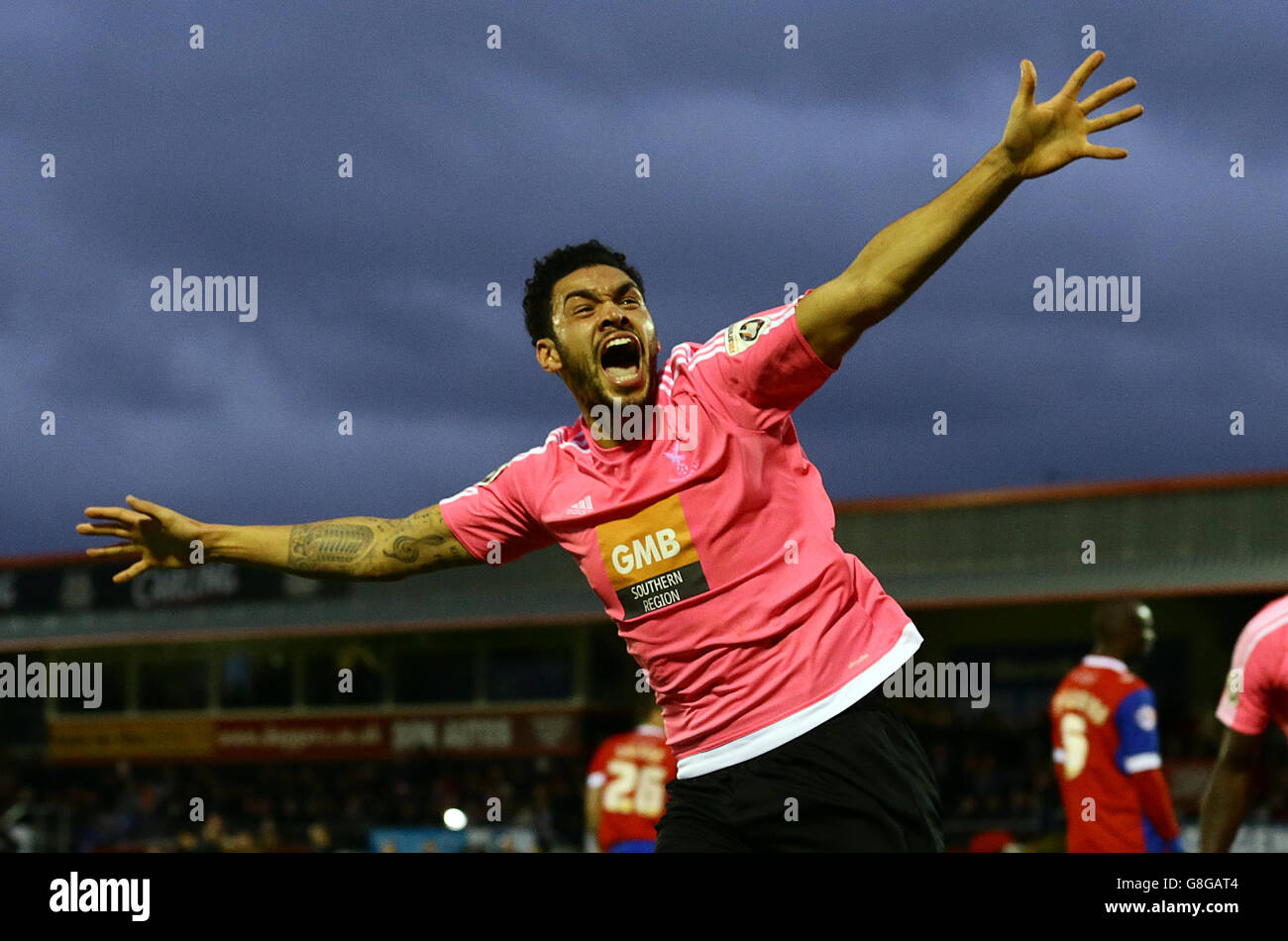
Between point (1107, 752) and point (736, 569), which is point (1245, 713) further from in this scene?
point (1107, 752)

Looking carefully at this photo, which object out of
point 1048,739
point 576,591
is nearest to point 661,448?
point 1048,739

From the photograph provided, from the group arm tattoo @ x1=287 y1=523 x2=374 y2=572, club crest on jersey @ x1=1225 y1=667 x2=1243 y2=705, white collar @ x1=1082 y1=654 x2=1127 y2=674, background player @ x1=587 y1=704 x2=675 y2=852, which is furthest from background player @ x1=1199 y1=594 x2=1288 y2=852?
background player @ x1=587 y1=704 x2=675 y2=852

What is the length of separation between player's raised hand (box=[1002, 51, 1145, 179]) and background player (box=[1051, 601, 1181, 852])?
5.12 m

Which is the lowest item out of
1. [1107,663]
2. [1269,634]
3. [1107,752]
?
[1107,752]

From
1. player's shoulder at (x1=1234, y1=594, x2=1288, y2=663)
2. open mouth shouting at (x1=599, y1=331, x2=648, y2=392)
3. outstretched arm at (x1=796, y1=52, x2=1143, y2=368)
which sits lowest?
player's shoulder at (x1=1234, y1=594, x2=1288, y2=663)

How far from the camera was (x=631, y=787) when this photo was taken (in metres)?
10.2

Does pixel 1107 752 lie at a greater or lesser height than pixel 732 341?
lesser

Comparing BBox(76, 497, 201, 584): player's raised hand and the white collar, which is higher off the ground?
BBox(76, 497, 201, 584): player's raised hand

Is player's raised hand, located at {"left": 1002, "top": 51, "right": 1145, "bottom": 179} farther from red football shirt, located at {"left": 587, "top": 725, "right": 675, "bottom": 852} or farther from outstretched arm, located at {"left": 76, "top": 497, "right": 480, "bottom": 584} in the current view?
red football shirt, located at {"left": 587, "top": 725, "right": 675, "bottom": 852}

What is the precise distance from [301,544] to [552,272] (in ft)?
4.51

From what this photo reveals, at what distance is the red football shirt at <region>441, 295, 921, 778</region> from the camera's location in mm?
4504

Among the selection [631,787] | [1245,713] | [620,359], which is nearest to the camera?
[620,359]

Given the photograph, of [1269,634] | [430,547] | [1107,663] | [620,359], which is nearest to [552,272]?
[620,359]
